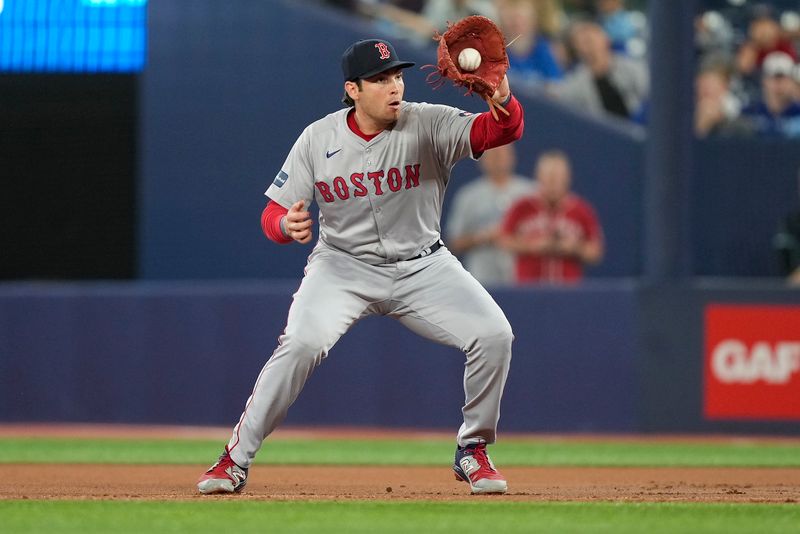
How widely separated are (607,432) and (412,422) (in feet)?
4.49

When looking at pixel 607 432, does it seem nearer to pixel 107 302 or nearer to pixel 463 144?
pixel 107 302

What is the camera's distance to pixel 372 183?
18.6 ft

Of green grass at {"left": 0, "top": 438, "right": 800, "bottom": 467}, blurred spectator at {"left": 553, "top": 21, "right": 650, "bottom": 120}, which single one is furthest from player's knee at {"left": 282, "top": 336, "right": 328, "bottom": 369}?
blurred spectator at {"left": 553, "top": 21, "right": 650, "bottom": 120}

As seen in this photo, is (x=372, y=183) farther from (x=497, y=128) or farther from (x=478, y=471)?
(x=478, y=471)

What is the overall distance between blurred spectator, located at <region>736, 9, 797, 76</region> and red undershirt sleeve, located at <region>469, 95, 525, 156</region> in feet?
17.4

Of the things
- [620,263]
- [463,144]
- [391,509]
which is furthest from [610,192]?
[391,509]

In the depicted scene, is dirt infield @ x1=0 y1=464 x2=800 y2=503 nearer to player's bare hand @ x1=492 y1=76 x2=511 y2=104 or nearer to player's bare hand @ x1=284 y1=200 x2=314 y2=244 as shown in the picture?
player's bare hand @ x1=284 y1=200 x2=314 y2=244

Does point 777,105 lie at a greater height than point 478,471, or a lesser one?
greater

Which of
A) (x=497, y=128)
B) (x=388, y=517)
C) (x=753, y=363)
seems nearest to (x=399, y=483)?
(x=388, y=517)

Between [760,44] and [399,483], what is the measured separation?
557 cm

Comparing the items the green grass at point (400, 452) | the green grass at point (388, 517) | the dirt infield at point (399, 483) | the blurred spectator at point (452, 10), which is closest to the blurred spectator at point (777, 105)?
the blurred spectator at point (452, 10)

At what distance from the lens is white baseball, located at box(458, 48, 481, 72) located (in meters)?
5.47

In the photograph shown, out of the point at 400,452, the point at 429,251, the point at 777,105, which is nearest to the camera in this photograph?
the point at 429,251

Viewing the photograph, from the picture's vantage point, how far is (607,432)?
31.4 ft
